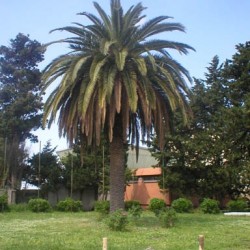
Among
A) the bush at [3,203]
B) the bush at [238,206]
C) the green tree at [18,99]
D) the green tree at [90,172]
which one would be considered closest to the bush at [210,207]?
the bush at [238,206]

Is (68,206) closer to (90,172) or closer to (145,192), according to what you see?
(90,172)

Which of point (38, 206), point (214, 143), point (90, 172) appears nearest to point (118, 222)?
point (38, 206)

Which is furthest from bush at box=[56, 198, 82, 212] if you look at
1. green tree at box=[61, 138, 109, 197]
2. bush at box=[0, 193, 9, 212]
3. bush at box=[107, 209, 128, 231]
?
bush at box=[107, 209, 128, 231]

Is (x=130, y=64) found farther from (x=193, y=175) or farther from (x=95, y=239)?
(x=193, y=175)

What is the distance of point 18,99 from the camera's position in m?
40.9

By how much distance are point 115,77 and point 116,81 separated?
0.25 m

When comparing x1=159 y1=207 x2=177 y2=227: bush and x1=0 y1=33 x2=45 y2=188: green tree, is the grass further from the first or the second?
x1=0 y1=33 x2=45 y2=188: green tree

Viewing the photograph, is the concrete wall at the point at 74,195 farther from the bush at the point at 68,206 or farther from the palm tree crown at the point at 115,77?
the palm tree crown at the point at 115,77

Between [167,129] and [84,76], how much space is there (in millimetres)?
5004

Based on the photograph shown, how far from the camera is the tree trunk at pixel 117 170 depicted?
21.0m

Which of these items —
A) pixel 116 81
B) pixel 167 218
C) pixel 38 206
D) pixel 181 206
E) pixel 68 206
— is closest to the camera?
pixel 167 218

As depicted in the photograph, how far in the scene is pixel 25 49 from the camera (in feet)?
141

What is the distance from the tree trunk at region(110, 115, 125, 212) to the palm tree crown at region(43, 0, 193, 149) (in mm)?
458

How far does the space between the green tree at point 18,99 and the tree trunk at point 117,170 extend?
2087cm
